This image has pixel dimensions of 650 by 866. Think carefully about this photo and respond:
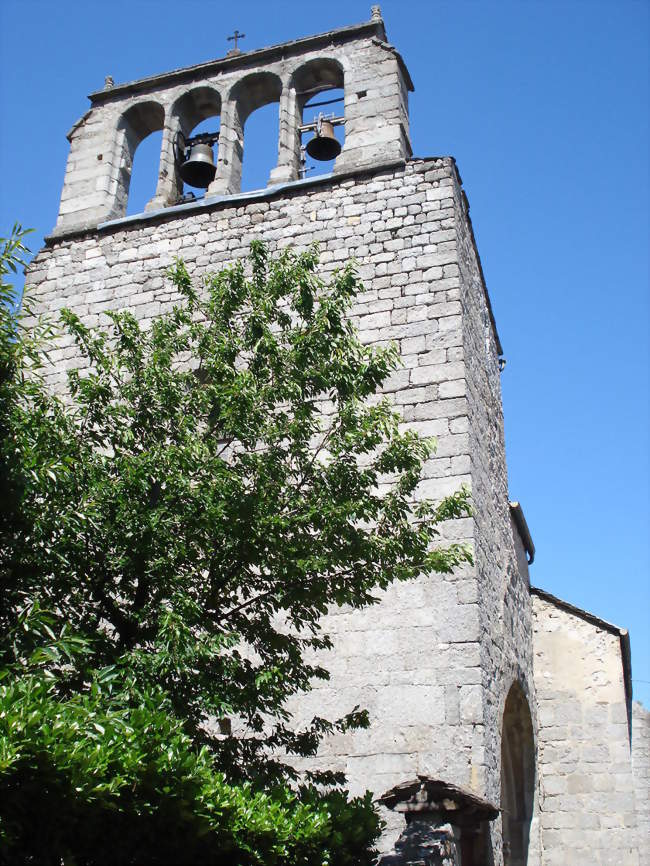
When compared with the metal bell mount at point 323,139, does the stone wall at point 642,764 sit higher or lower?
lower

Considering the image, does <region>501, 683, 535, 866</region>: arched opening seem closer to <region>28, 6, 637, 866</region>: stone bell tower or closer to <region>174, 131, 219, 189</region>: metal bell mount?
<region>28, 6, 637, 866</region>: stone bell tower

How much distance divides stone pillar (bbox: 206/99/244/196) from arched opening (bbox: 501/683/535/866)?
230 inches

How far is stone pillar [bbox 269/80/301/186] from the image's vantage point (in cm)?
948

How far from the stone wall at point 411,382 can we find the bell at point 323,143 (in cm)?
124

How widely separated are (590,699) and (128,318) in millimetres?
6395

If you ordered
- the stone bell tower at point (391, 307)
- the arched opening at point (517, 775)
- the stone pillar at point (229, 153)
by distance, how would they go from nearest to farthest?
the stone bell tower at point (391, 307), the arched opening at point (517, 775), the stone pillar at point (229, 153)

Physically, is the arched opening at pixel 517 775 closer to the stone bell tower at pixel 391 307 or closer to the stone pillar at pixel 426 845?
the stone bell tower at pixel 391 307

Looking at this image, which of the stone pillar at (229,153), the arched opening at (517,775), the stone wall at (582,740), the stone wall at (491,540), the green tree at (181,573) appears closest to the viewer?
the green tree at (181,573)

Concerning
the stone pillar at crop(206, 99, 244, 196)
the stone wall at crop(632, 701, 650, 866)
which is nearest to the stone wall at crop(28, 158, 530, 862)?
the stone pillar at crop(206, 99, 244, 196)

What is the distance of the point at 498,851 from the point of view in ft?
21.7

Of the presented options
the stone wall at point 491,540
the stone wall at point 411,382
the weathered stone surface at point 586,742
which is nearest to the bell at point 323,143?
the stone wall at point 411,382

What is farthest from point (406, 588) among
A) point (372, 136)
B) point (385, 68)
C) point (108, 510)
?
point (385, 68)

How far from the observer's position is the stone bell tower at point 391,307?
6309 mm

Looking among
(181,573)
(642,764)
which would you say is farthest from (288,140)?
(642,764)
